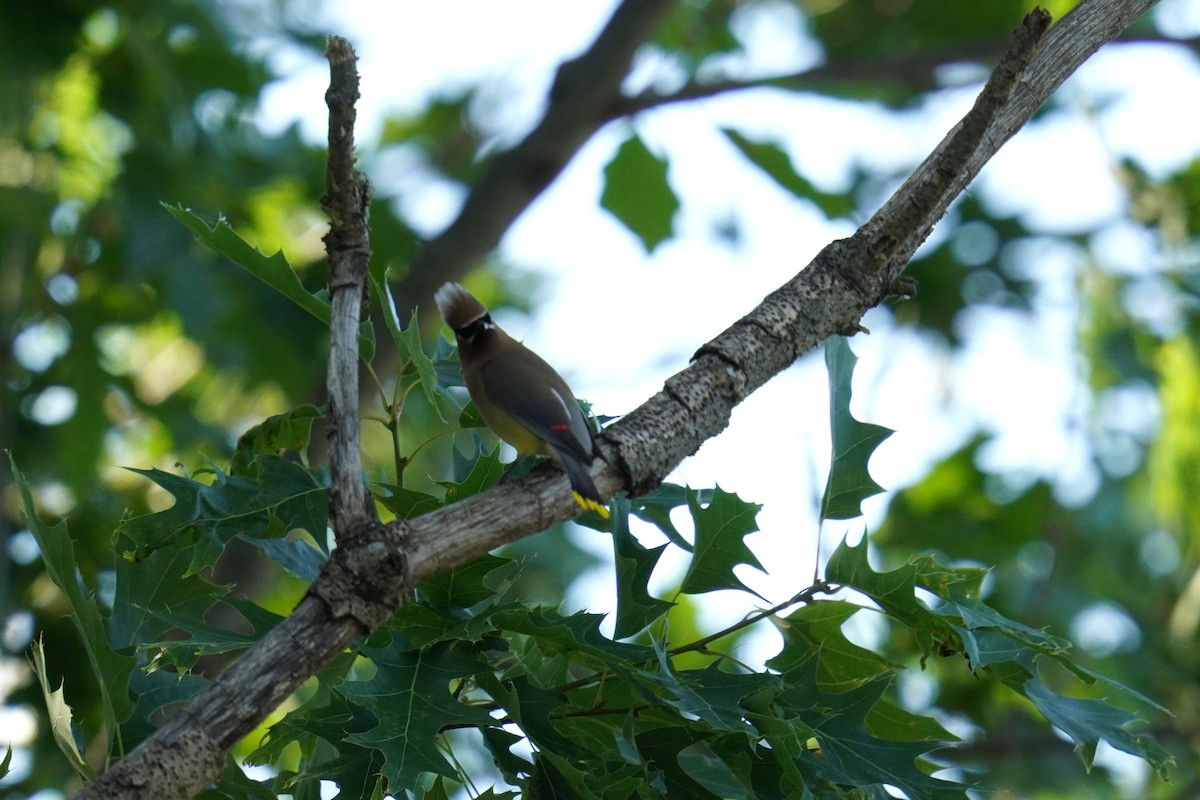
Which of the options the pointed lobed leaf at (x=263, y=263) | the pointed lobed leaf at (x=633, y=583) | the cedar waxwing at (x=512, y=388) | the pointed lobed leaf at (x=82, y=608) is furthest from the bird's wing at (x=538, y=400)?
the pointed lobed leaf at (x=82, y=608)

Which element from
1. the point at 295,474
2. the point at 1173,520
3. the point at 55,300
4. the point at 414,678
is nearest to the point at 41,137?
the point at 55,300

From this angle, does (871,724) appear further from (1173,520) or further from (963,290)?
(963,290)

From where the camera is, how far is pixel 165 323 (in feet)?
25.8

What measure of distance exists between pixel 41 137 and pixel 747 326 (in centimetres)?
575

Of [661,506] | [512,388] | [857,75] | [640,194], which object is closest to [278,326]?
[640,194]

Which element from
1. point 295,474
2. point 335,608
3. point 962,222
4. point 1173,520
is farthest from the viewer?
point 962,222

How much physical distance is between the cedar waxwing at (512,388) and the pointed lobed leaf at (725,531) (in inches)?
14.3

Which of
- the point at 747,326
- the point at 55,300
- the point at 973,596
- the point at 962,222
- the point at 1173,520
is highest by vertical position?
the point at 962,222

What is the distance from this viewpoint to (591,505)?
106 inches

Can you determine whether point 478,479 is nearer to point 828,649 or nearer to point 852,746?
point 828,649

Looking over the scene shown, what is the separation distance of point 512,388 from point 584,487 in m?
1.42

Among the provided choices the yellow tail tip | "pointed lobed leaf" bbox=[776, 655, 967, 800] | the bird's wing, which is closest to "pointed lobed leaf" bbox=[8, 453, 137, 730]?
the yellow tail tip

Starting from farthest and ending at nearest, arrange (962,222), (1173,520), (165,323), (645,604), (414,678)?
1. (962,222)
2. (165,323)
3. (1173,520)
4. (645,604)
5. (414,678)

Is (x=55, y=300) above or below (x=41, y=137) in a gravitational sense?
below
